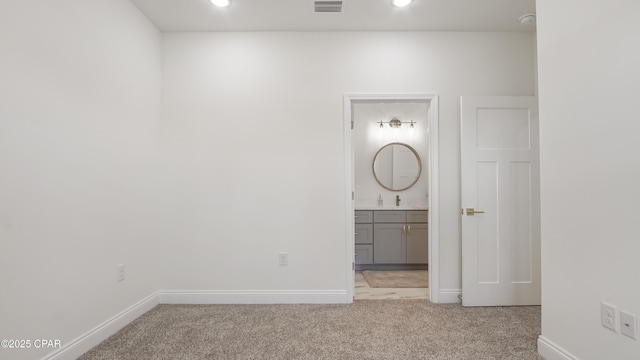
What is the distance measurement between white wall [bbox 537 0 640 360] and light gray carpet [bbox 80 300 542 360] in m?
0.44

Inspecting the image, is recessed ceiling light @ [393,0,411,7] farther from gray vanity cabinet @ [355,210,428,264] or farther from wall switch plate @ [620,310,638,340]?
gray vanity cabinet @ [355,210,428,264]

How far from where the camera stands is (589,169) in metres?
1.72

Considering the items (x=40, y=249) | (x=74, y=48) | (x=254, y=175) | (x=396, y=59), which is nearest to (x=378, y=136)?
(x=396, y=59)

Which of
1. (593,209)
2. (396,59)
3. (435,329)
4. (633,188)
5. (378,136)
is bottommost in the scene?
(435,329)

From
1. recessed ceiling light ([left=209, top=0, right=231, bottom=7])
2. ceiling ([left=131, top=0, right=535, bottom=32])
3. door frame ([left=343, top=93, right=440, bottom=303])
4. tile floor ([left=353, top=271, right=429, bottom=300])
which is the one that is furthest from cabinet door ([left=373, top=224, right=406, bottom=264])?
recessed ceiling light ([left=209, top=0, right=231, bottom=7])

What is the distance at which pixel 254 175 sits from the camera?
3.08m

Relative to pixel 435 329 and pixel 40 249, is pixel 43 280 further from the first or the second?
pixel 435 329

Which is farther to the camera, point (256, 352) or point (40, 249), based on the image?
point (256, 352)

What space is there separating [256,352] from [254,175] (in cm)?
152

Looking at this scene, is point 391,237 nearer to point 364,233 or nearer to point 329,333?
point 364,233

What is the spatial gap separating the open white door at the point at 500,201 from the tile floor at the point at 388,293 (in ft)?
1.70

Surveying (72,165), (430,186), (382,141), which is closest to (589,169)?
(430,186)

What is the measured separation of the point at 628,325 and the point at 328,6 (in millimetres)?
2747

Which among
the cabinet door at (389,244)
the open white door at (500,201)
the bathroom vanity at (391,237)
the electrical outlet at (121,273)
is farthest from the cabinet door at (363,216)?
the electrical outlet at (121,273)
